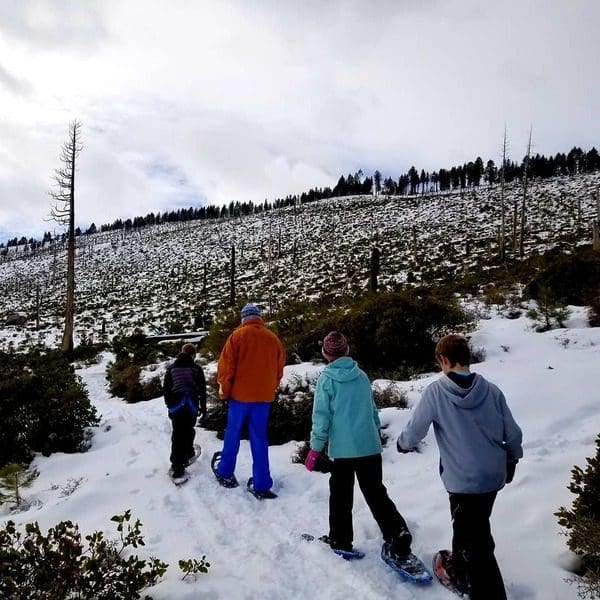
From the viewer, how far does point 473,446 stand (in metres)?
2.43

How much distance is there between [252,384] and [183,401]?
122 cm

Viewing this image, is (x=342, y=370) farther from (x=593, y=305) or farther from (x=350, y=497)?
(x=593, y=305)

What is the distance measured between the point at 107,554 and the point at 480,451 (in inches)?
97.3

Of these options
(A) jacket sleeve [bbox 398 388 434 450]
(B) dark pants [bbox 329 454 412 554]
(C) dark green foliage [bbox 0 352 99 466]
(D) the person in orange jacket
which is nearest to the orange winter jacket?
(D) the person in orange jacket

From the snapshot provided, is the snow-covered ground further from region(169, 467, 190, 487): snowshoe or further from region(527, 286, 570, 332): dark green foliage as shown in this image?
region(527, 286, 570, 332): dark green foliage

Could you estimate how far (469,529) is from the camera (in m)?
2.49

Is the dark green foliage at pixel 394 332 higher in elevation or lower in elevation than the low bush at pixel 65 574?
higher

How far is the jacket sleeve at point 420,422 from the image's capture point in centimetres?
255

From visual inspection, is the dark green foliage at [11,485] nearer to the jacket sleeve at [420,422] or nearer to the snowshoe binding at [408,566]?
the snowshoe binding at [408,566]

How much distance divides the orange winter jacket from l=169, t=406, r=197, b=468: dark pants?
0.99 metres

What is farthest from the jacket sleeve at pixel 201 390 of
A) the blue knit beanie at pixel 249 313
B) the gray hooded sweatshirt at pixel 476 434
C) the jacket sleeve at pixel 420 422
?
the gray hooded sweatshirt at pixel 476 434

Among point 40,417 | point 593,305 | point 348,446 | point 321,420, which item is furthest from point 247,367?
point 593,305

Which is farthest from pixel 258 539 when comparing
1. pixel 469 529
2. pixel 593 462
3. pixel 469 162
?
pixel 469 162

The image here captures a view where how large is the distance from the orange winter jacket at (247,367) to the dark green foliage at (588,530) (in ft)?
8.69
